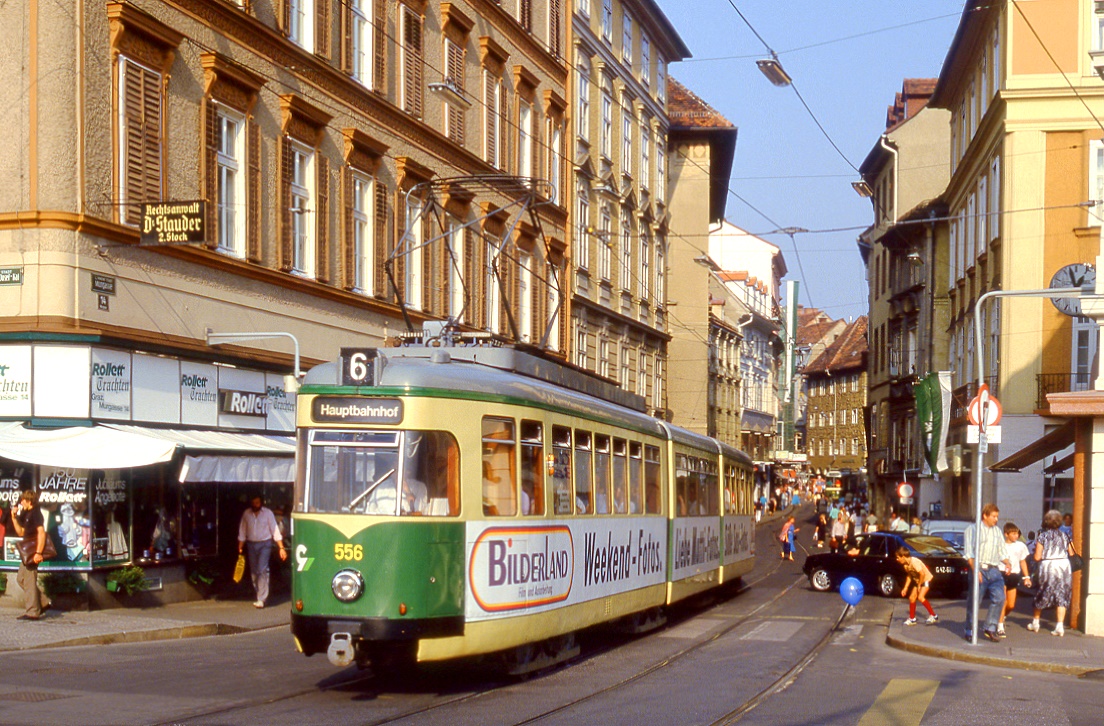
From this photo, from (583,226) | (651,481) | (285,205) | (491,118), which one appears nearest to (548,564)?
(651,481)

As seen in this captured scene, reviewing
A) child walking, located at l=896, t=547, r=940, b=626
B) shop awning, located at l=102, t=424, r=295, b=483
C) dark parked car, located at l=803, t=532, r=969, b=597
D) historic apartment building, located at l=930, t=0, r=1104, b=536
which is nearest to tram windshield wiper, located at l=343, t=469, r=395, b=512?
shop awning, located at l=102, t=424, r=295, b=483

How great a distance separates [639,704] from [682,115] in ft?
166

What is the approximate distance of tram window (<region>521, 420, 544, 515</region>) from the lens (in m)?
13.7

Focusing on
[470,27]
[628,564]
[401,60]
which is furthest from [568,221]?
[628,564]

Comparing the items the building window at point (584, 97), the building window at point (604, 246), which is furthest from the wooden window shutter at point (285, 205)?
the building window at point (604, 246)

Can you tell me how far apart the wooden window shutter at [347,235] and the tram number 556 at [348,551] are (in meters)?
15.7

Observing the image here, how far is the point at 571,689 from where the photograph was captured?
13227 mm

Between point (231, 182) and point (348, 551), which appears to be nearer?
point (348, 551)

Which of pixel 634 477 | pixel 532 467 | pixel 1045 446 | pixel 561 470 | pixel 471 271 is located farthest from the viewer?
pixel 471 271

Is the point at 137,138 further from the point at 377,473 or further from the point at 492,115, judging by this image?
the point at 492,115

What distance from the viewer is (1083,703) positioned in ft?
43.2

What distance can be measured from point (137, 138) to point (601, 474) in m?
8.84

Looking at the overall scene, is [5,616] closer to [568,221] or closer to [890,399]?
[568,221]

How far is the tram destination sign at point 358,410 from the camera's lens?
40.8ft
